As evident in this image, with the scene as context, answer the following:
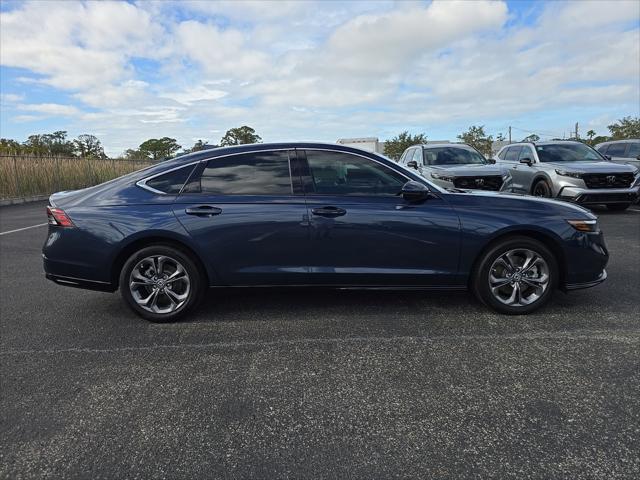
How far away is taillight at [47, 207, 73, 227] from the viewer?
398cm

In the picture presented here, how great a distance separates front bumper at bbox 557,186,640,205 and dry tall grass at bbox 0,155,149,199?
1877 centimetres

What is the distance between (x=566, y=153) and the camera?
11211mm

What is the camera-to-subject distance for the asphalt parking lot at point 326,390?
2.22 metres

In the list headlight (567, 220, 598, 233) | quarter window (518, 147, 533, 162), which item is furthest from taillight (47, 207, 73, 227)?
quarter window (518, 147, 533, 162)

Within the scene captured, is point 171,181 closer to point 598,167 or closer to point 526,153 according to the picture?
point 598,167

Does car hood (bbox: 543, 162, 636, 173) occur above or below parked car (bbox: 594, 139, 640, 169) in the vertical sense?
below

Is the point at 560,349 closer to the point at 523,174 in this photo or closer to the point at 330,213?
the point at 330,213

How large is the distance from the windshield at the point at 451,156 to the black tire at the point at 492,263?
730 centimetres

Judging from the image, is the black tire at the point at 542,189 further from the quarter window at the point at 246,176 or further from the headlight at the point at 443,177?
the quarter window at the point at 246,176

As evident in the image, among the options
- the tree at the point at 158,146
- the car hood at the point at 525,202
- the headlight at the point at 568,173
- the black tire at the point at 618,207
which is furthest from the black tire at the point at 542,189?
the tree at the point at 158,146

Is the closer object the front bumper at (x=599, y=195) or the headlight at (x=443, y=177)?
the headlight at (x=443, y=177)

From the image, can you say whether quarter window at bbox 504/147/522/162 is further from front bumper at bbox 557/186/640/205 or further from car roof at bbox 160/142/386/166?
car roof at bbox 160/142/386/166

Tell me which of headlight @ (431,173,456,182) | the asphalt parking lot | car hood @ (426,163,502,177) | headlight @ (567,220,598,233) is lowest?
the asphalt parking lot

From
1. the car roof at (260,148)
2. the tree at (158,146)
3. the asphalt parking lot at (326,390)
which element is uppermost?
the tree at (158,146)
